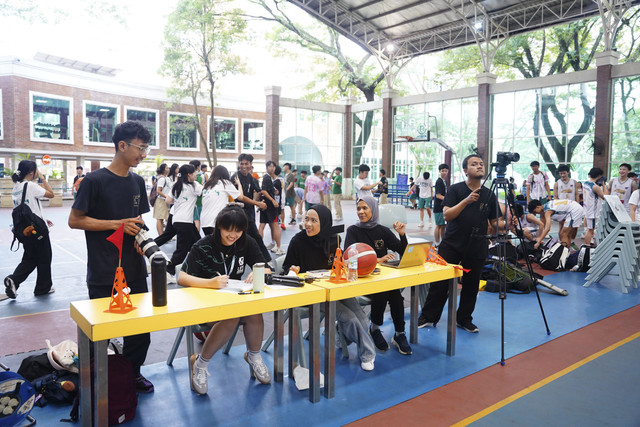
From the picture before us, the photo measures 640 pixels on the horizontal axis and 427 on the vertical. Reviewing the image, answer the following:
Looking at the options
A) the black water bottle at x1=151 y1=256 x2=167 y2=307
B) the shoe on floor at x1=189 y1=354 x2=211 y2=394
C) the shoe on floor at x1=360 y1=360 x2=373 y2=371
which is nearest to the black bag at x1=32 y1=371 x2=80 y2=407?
the shoe on floor at x1=189 y1=354 x2=211 y2=394

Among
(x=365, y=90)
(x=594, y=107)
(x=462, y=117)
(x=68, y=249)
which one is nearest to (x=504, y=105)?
(x=462, y=117)

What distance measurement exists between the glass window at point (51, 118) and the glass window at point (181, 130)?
6.12 meters

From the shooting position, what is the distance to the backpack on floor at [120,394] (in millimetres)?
2838

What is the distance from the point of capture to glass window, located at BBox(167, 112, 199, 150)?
3153 cm

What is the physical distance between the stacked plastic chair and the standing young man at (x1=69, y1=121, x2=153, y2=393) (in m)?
6.08

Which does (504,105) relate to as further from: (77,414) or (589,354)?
(77,414)

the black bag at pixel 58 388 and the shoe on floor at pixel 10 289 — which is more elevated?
the shoe on floor at pixel 10 289

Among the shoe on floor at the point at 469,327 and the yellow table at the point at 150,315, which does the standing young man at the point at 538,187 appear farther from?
the yellow table at the point at 150,315

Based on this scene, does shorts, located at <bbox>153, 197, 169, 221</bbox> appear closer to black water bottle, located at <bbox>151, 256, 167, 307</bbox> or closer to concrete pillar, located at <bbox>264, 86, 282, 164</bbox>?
black water bottle, located at <bbox>151, 256, 167, 307</bbox>

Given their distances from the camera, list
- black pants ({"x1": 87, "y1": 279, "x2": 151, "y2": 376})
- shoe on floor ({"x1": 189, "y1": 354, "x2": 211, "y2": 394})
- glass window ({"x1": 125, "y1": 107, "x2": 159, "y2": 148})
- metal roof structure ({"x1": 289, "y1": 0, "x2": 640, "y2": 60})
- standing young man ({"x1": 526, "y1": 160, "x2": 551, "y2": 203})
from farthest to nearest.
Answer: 1. glass window ({"x1": 125, "y1": 107, "x2": 159, "y2": 148})
2. metal roof structure ({"x1": 289, "y1": 0, "x2": 640, "y2": 60})
3. standing young man ({"x1": 526, "y1": 160, "x2": 551, "y2": 203})
4. shoe on floor ({"x1": 189, "y1": 354, "x2": 211, "y2": 394})
5. black pants ({"x1": 87, "y1": 279, "x2": 151, "y2": 376})

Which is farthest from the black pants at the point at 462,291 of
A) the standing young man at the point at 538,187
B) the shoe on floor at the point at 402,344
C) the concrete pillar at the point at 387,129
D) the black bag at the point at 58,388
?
the concrete pillar at the point at 387,129

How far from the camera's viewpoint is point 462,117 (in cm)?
2105

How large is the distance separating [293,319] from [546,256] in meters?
5.92

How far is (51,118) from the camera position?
26375 millimetres
